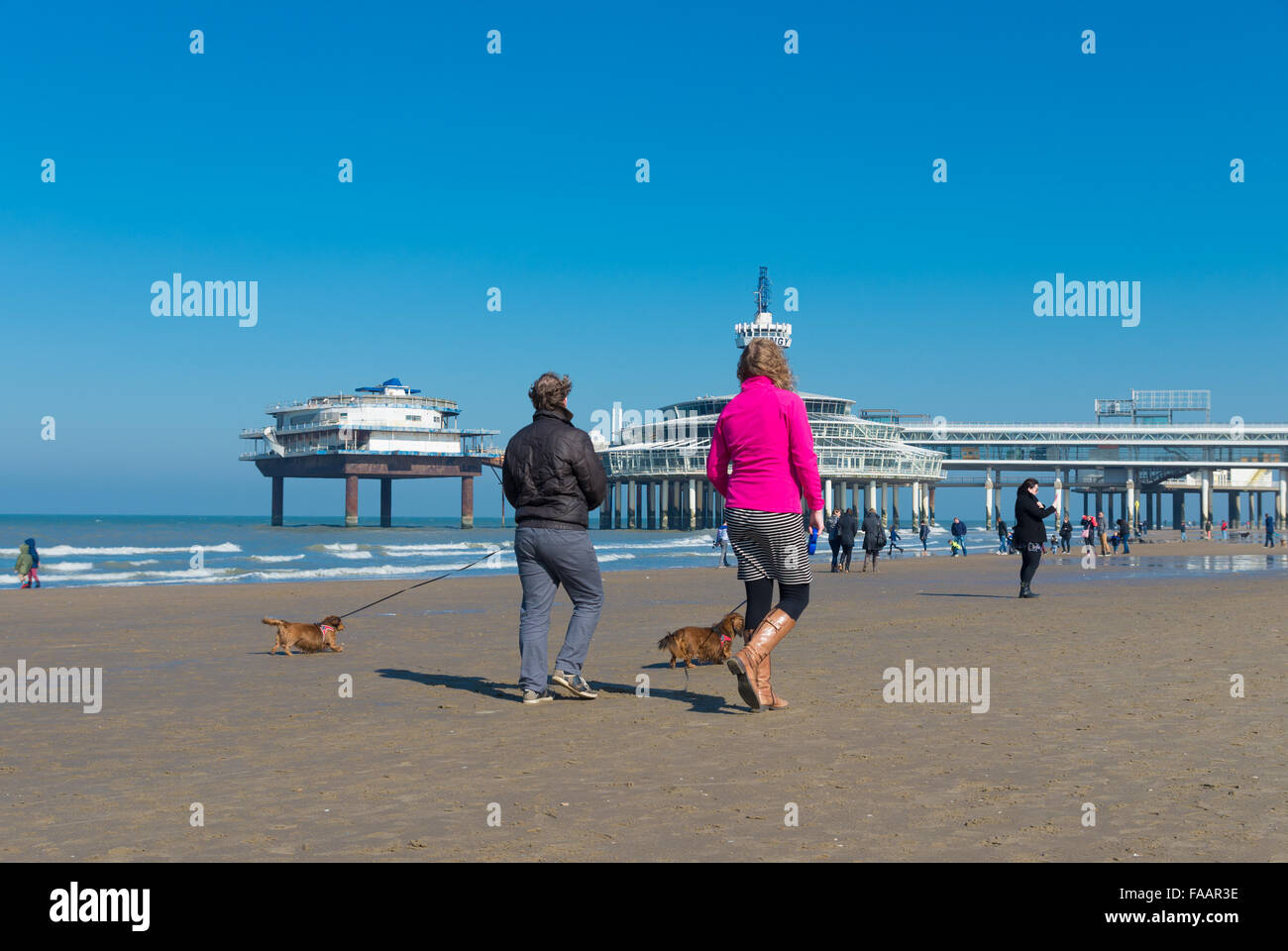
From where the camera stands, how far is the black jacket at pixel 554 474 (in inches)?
254

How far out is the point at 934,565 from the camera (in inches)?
1192

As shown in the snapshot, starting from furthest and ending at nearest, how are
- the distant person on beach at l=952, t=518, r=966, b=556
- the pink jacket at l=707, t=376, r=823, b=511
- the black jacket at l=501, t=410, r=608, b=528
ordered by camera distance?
1. the distant person on beach at l=952, t=518, r=966, b=556
2. the black jacket at l=501, t=410, r=608, b=528
3. the pink jacket at l=707, t=376, r=823, b=511

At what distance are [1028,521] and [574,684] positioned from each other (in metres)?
11.0

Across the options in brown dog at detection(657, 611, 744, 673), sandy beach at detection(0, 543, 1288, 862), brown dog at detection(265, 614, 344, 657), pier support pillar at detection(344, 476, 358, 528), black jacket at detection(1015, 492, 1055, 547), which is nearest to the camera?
sandy beach at detection(0, 543, 1288, 862)

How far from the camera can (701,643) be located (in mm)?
8148

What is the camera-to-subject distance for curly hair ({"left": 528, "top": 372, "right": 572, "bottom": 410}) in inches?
262

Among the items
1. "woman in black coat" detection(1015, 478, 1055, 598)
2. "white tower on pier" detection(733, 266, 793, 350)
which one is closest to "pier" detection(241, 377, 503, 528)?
"white tower on pier" detection(733, 266, 793, 350)

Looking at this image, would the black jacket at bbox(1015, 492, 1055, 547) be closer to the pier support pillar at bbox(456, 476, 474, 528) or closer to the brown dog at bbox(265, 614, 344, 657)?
the brown dog at bbox(265, 614, 344, 657)

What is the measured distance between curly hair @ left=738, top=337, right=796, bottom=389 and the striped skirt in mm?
749

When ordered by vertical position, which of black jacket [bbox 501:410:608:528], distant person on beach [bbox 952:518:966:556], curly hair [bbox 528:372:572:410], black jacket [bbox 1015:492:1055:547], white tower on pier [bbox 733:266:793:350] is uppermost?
white tower on pier [bbox 733:266:793:350]

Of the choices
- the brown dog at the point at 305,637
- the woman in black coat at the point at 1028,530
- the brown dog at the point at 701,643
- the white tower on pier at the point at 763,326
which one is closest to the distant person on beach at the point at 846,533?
the woman in black coat at the point at 1028,530

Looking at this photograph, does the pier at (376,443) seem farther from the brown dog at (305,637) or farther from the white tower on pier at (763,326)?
the brown dog at (305,637)
